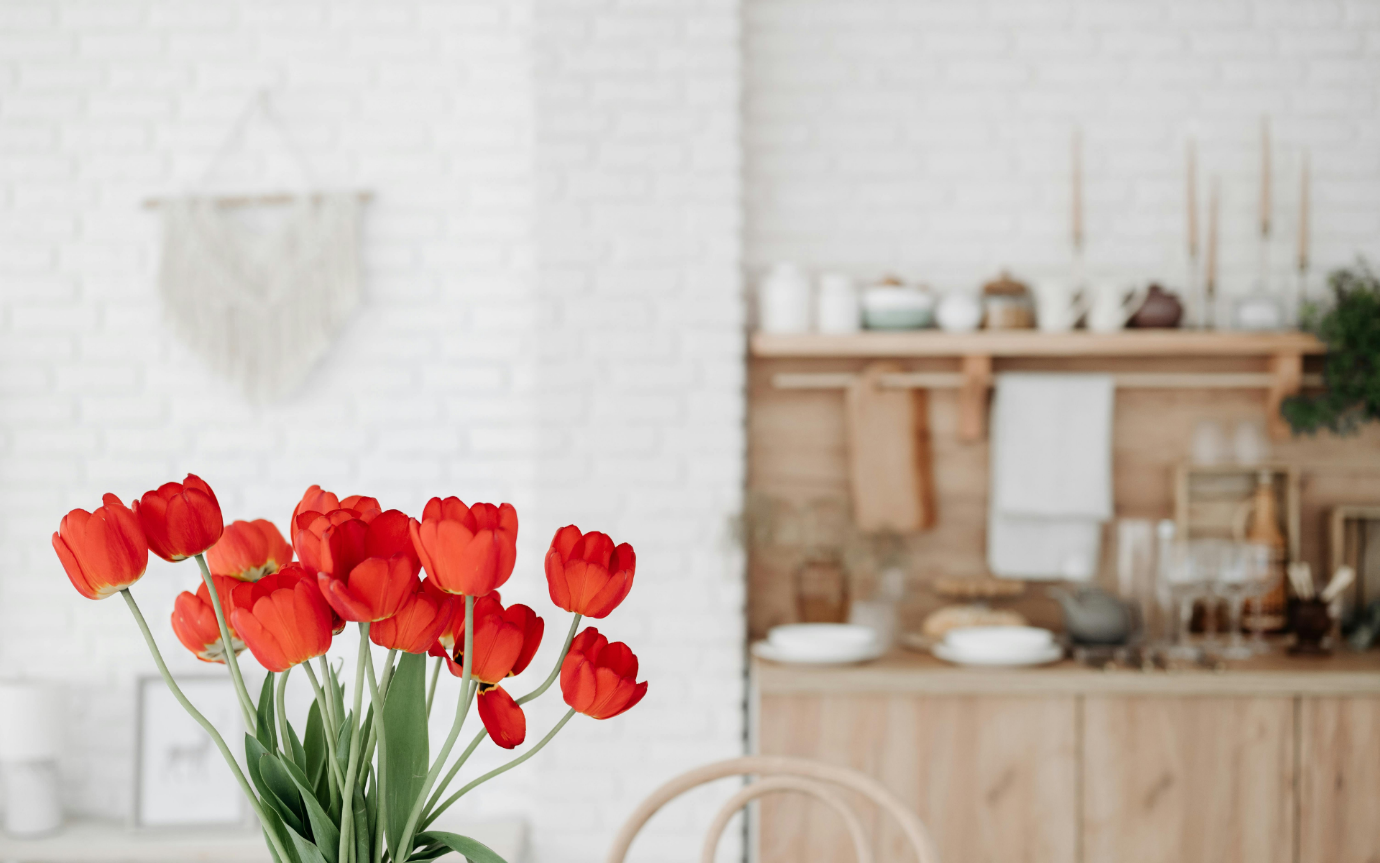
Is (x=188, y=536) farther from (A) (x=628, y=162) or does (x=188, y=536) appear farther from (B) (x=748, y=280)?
(B) (x=748, y=280)

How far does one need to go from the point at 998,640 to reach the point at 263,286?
6.28ft

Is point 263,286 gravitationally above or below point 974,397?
above

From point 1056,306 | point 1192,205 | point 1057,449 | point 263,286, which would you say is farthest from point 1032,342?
point 263,286

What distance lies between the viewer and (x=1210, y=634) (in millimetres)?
2283

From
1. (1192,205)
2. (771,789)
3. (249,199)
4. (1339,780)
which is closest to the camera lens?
(771,789)

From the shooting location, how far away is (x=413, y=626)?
1.78 feet

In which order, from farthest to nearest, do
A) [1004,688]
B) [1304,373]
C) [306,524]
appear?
1. [1304,373]
2. [1004,688]
3. [306,524]

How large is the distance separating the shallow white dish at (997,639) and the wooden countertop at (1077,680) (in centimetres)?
5

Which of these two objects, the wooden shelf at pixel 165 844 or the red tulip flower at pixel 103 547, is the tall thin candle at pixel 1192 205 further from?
the red tulip flower at pixel 103 547

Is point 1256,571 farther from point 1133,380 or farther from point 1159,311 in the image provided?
point 1159,311

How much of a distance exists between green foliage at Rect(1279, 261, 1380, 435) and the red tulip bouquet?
7.33 feet

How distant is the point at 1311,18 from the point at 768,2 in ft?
4.38

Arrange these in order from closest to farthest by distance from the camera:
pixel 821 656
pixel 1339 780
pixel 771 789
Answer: pixel 771 789, pixel 1339 780, pixel 821 656

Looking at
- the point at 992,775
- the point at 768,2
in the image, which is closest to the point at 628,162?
the point at 768,2
